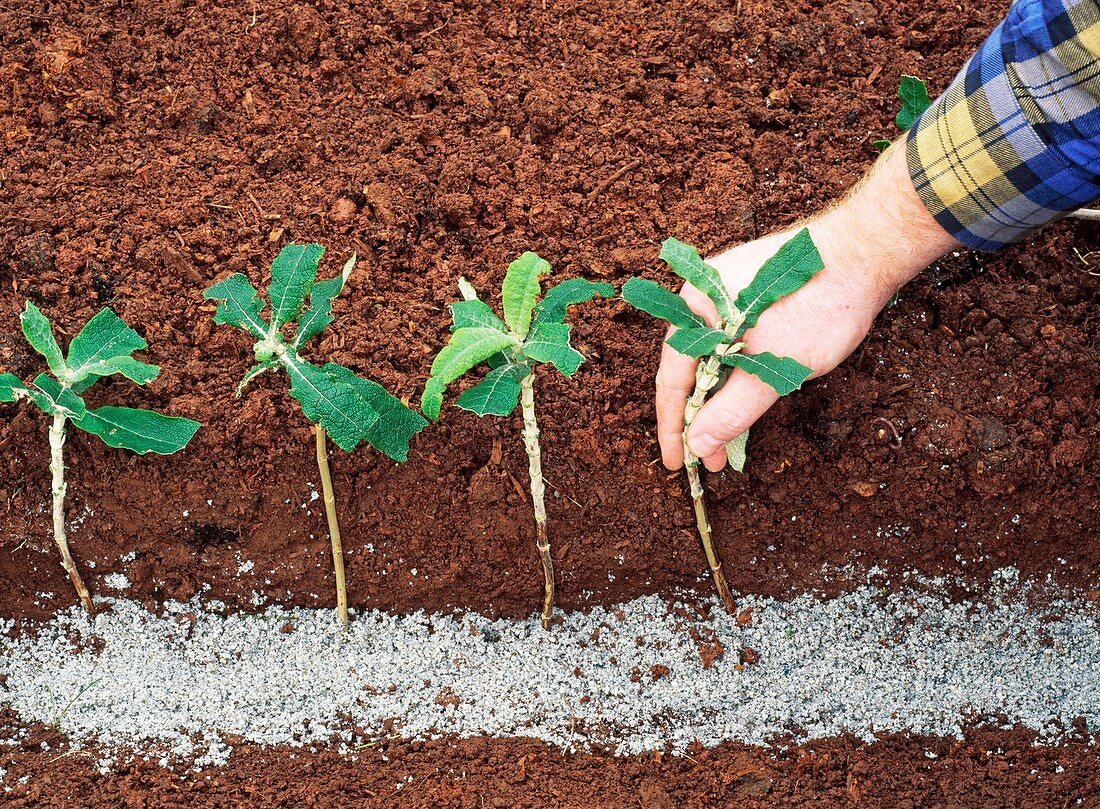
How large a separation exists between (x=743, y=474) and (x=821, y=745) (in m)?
0.63

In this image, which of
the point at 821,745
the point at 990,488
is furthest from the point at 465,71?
the point at 821,745

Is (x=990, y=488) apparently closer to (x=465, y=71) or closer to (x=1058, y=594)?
(x=1058, y=594)

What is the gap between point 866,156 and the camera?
96.9 inches

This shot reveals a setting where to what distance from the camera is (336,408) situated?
5.78ft

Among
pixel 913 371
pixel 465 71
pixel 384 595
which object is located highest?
pixel 465 71

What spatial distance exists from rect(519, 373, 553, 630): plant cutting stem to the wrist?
0.68 metres

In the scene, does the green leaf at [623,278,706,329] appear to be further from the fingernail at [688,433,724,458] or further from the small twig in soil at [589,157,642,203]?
the small twig in soil at [589,157,642,203]

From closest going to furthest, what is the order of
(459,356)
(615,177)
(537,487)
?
(459,356) → (537,487) → (615,177)

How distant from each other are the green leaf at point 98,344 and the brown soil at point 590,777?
2.84 feet

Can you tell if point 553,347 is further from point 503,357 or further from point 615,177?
point 615,177

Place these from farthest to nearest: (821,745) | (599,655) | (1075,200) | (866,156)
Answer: (866,156) < (599,655) < (821,745) < (1075,200)

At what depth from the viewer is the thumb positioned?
1968 millimetres

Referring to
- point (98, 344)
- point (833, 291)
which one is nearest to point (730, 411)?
point (833, 291)

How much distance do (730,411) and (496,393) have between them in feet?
1.74
